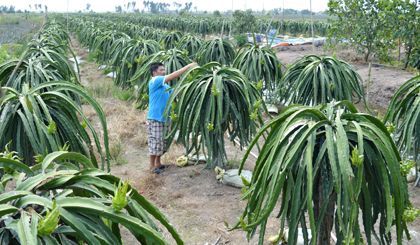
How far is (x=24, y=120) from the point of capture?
2.07 meters

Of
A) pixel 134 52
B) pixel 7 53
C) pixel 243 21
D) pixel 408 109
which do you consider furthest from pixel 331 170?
pixel 243 21

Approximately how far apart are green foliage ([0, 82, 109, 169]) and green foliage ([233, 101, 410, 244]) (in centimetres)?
100

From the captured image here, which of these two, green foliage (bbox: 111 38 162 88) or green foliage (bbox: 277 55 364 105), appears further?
green foliage (bbox: 111 38 162 88)

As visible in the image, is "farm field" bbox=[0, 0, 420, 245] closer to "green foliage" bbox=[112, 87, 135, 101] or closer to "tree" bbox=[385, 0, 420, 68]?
"tree" bbox=[385, 0, 420, 68]

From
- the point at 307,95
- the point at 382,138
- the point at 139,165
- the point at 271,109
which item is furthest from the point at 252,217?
the point at 271,109

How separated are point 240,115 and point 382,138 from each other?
6.87ft

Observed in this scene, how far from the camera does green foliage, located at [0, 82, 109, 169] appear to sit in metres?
2.07

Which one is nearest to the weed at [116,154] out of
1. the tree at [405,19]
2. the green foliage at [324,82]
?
the green foliage at [324,82]

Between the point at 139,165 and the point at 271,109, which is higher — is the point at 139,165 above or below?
below

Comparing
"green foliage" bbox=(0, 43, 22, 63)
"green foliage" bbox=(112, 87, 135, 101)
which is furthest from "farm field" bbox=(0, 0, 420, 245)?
"green foliage" bbox=(0, 43, 22, 63)

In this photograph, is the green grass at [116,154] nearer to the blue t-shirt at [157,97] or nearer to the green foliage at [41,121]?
the blue t-shirt at [157,97]

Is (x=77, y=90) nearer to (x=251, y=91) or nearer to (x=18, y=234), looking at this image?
(x=18, y=234)

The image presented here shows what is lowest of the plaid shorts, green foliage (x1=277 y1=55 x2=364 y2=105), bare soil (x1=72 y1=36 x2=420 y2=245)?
bare soil (x1=72 y1=36 x2=420 y2=245)

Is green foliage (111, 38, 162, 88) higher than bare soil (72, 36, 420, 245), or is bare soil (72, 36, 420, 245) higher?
green foliage (111, 38, 162, 88)
